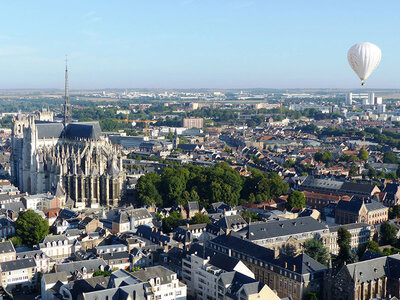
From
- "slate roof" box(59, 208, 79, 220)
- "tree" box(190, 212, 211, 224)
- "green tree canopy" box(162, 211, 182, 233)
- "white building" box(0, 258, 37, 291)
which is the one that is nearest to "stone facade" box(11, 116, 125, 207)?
"slate roof" box(59, 208, 79, 220)

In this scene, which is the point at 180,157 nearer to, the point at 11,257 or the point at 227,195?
the point at 227,195

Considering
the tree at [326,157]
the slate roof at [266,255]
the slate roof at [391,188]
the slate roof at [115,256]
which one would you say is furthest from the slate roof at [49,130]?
the tree at [326,157]

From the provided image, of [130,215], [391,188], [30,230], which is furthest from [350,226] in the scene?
[30,230]

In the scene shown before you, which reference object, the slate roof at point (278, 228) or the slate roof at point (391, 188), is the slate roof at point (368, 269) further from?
the slate roof at point (391, 188)

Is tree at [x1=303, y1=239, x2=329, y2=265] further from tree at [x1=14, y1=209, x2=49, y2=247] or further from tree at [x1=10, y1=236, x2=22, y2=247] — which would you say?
tree at [x1=10, y1=236, x2=22, y2=247]

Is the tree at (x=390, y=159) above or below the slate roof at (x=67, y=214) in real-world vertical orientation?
above

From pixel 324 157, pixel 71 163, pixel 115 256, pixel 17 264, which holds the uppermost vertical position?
pixel 71 163

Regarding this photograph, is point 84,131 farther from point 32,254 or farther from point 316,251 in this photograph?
point 316,251
